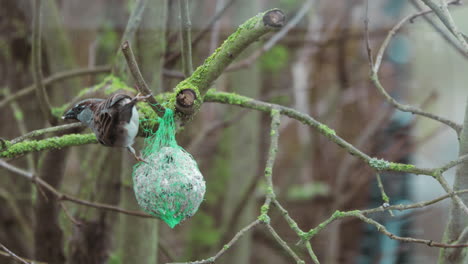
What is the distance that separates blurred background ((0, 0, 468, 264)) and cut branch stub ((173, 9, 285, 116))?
0.98 m

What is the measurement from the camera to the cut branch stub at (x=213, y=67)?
1760 mm

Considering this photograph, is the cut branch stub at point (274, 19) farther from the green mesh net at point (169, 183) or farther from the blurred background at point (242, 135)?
the blurred background at point (242, 135)

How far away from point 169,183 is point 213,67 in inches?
18.7

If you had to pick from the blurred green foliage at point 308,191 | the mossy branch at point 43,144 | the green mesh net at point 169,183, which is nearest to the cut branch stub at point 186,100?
the green mesh net at point 169,183

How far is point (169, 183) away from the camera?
2.03 metres

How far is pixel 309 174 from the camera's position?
6820 millimetres

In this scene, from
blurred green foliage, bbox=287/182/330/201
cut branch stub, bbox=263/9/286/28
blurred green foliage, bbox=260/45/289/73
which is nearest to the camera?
cut branch stub, bbox=263/9/286/28

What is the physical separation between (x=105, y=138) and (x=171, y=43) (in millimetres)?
1793

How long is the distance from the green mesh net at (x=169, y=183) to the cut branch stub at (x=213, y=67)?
5.4 inches

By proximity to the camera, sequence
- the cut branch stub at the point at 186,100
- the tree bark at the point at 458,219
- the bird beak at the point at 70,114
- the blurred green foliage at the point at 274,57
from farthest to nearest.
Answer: the blurred green foliage at the point at 274,57 < the bird beak at the point at 70,114 < the tree bark at the point at 458,219 < the cut branch stub at the point at 186,100

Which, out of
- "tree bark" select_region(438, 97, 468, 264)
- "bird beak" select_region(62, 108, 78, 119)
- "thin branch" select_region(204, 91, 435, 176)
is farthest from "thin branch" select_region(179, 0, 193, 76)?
"tree bark" select_region(438, 97, 468, 264)

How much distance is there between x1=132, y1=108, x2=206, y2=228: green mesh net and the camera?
2021mm

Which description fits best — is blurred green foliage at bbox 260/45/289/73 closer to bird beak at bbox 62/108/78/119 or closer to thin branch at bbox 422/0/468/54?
bird beak at bbox 62/108/78/119

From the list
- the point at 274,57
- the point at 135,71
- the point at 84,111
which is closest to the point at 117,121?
the point at 135,71
